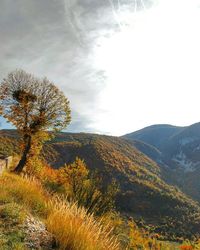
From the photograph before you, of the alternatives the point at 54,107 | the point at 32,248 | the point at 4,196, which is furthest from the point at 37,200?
the point at 54,107

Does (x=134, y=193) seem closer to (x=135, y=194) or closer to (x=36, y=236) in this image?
(x=135, y=194)

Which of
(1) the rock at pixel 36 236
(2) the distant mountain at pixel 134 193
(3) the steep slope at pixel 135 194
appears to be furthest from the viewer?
(3) the steep slope at pixel 135 194

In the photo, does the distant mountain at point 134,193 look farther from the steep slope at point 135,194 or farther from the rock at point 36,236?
the rock at point 36,236

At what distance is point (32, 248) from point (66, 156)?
269 feet

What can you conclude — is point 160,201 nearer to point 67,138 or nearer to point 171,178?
point 67,138

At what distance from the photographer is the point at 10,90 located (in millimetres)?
27344

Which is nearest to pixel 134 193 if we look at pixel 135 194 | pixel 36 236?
pixel 135 194

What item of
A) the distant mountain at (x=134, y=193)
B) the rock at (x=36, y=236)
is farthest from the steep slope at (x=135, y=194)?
the rock at (x=36, y=236)

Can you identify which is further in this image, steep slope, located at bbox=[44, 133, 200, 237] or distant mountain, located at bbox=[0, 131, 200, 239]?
steep slope, located at bbox=[44, 133, 200, 237]

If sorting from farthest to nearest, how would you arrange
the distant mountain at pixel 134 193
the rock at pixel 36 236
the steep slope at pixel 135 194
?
the steep slope at pixel 135 194, the distant mountain at pixel 134 193, the rock at pixel 36 236

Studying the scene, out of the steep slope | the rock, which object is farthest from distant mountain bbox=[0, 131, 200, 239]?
the rock

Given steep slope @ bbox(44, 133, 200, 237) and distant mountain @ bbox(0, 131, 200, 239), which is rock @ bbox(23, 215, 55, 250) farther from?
steep slope @ bbox(44, 133, 200, 237)

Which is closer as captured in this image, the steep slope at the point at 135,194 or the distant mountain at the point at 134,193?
the distant mountain at the point at 134,193

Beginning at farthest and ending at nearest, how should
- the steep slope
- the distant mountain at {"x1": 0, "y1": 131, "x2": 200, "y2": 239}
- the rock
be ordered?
the steep slope, the distant mountain at {"x1": 0, "y1": 131, "x2": 200, "y2": 239}, the rock
